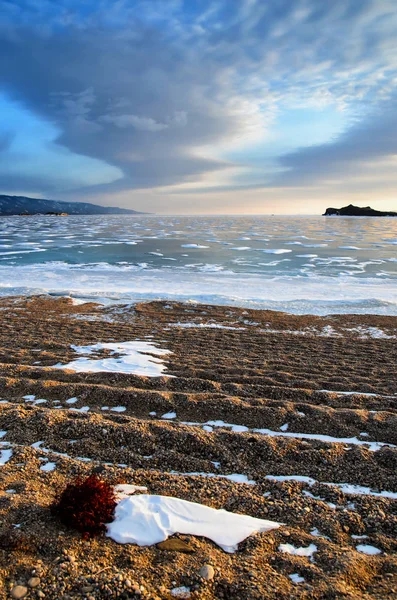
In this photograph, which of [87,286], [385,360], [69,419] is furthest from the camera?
[87,286]

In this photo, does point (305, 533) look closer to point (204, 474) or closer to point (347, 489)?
point (347, 489)

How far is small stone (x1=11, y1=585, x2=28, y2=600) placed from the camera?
203 centimetres

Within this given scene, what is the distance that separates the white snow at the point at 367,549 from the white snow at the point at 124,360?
3.81 metres

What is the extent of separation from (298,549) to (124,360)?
188 inches

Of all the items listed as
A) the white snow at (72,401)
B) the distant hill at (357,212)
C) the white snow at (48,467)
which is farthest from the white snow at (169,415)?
the distant hill at (357,212)

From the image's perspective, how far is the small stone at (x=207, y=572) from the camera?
2.27m

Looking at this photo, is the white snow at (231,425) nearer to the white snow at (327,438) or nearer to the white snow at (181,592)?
the white snow at (327,438)

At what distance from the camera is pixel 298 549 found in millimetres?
2559

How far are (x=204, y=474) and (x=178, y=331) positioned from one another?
241 inches

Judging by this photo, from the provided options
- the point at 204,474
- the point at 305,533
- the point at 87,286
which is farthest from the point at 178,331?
the point at 87,286

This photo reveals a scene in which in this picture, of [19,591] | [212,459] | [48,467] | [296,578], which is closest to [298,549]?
[296,578]

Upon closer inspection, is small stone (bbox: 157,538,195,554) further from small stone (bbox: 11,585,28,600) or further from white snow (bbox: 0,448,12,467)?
white snow (bbox: 0,448,12,467)

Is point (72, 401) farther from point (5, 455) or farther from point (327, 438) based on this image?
point (327, 438)

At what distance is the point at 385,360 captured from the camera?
24.6 feet
